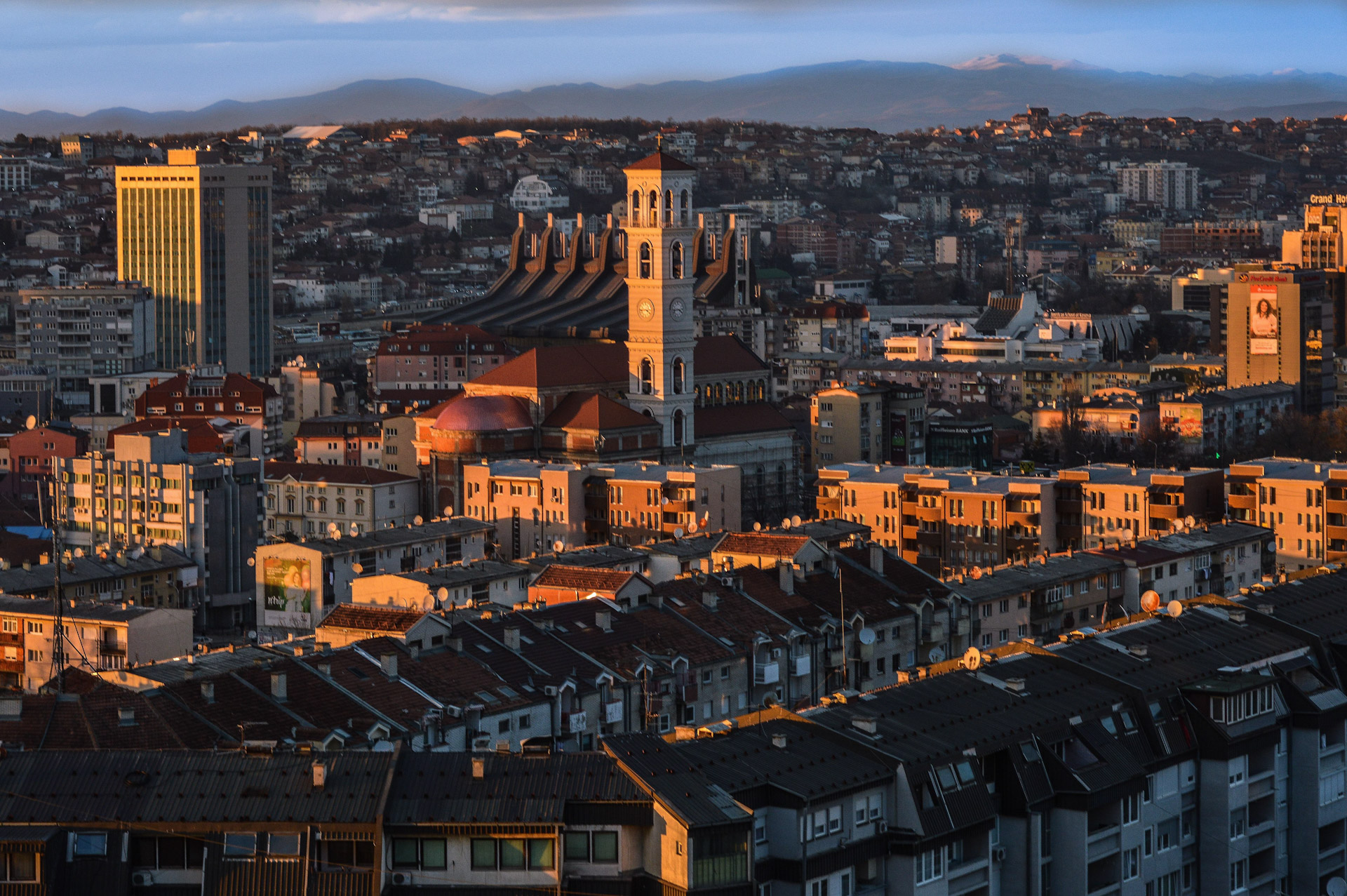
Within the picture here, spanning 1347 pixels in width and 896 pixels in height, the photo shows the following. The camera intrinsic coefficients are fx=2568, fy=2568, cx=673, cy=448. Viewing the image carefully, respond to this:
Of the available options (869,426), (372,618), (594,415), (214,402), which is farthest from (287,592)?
(214,402)

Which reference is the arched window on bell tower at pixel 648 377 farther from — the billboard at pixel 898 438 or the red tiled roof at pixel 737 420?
the billboard at pixel 898 438

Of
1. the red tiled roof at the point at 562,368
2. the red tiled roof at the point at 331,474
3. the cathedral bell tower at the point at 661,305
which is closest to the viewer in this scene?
the red tiled roof at the point at 331,474

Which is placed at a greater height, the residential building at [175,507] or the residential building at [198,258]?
the residential building at [198,258]

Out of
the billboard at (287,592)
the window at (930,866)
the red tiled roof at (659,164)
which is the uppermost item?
the red tiled roof at (659,164)

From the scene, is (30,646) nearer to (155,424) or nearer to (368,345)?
(155,424)

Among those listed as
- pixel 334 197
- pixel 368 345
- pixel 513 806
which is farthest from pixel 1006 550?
pixel 334 197

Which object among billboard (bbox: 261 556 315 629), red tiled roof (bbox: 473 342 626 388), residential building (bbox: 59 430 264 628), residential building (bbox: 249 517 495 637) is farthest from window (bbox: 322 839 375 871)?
red tiled roof (bbox: 473 342 626 388)

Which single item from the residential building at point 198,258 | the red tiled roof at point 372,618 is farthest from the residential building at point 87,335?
the red tiled roof at point 372,618

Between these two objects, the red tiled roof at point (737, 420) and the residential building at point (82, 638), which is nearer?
the residential building at point (82, 638)
